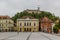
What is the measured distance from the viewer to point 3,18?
479 feet

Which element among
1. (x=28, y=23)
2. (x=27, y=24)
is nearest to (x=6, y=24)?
(x=27, y=24)

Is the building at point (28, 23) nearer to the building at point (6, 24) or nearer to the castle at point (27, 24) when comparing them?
the castle at point (27, 24)

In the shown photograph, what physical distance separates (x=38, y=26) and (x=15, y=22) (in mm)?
19139

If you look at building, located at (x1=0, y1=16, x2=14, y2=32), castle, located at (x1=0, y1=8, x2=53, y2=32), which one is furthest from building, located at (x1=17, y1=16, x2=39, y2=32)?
building, located at (x1=0, y1=16, x2=14, y2=32)

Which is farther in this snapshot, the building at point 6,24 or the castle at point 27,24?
the building at point 6,24

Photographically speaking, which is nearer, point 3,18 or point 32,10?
point 3,18

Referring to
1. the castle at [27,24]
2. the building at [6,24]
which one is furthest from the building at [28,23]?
the building at [6,24]

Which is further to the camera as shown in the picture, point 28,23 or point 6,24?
point 6,24

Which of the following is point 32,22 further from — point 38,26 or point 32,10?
point 32,10

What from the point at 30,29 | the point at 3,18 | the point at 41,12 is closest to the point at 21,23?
the point at 30,29

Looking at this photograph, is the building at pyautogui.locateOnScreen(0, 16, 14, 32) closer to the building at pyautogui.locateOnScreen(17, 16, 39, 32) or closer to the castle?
the castle

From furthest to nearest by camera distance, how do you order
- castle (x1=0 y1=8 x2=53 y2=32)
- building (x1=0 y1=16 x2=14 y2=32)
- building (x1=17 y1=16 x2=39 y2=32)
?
building (x1=0 y1=16 x2=14 y2=32)
building (x1=17 y1=16 x2=39 y2=32)
castle (x1=0 y1=8 x2=53 y2=32)

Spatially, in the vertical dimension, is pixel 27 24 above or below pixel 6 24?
above

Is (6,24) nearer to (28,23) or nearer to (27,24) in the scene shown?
(27,24)
